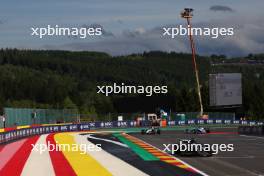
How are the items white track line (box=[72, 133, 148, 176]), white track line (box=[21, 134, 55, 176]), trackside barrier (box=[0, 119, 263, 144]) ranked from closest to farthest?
1. white track line (box=[72, 133, 148, 176])
2. white track line (box=[21, 134, 55, 176])
3. trackside barrier (box=[0, 119, 263, 144])

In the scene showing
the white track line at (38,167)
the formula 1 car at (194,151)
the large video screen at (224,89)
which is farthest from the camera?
the large video screen at (224,89)

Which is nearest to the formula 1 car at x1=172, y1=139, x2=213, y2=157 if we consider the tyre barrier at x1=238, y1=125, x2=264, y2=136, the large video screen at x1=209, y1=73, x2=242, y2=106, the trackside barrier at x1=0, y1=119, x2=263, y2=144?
the trackside barrier at x1=0, y1=119, x2=263, y2=144

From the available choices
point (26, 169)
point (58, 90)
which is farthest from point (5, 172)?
point (58, 90)

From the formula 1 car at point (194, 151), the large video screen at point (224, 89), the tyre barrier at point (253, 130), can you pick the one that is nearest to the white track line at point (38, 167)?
the formula 1 car at point (194, 151)

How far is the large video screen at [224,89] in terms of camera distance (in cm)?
4344

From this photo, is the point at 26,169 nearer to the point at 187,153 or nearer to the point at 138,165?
the point at 138,165

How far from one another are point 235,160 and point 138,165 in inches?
176

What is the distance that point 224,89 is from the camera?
43812 millimetres

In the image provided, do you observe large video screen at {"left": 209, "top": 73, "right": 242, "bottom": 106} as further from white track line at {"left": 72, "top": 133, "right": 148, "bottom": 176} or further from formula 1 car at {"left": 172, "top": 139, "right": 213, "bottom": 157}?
white track line at {"left": 72, "top": 133, "right": 148, "bottom": 176}

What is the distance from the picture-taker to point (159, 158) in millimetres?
25016

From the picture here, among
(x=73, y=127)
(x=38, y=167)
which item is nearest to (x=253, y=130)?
(x=73, y=127)

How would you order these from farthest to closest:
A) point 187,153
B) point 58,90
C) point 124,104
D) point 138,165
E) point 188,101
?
point 58,90 < point 188,101 < point 124,104 < point 187,153 < point 138,165

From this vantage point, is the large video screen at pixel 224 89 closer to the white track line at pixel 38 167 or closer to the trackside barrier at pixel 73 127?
the trackside barrier at pixel 73 127

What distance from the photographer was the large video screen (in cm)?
4344
